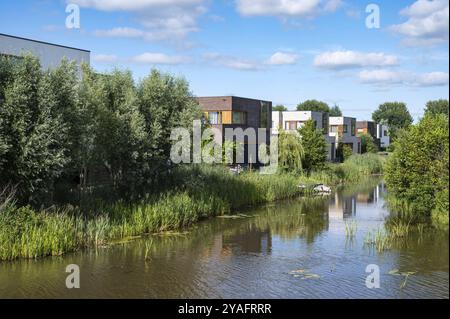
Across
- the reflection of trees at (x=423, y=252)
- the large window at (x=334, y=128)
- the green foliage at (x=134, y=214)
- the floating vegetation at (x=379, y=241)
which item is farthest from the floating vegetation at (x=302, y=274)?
the large window at (x=334, y=128)

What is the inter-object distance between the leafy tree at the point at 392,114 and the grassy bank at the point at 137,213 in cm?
7784

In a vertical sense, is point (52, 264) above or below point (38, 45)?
below

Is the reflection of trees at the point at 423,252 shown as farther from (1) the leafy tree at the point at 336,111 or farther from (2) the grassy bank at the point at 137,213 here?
(1) the leafy tree at the point at 336,111

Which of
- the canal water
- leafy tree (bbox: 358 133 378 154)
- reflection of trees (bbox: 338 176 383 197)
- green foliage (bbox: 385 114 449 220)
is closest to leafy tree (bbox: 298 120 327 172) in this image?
reflection of trees (bbox: 338 176 383 197)

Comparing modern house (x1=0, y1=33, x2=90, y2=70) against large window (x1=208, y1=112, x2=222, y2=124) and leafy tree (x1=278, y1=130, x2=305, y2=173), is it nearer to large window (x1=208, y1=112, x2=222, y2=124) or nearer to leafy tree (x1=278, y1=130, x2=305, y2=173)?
leafy tree (x1=278, y1=130, x2=305, y2=173)

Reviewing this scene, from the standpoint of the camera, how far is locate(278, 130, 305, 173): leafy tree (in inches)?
1255

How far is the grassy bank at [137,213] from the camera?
12.6 meters

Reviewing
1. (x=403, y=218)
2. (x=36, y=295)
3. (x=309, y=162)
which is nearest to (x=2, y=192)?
(x=36, y=295)

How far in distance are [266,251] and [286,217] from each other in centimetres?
681

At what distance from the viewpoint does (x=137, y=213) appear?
1636cm
